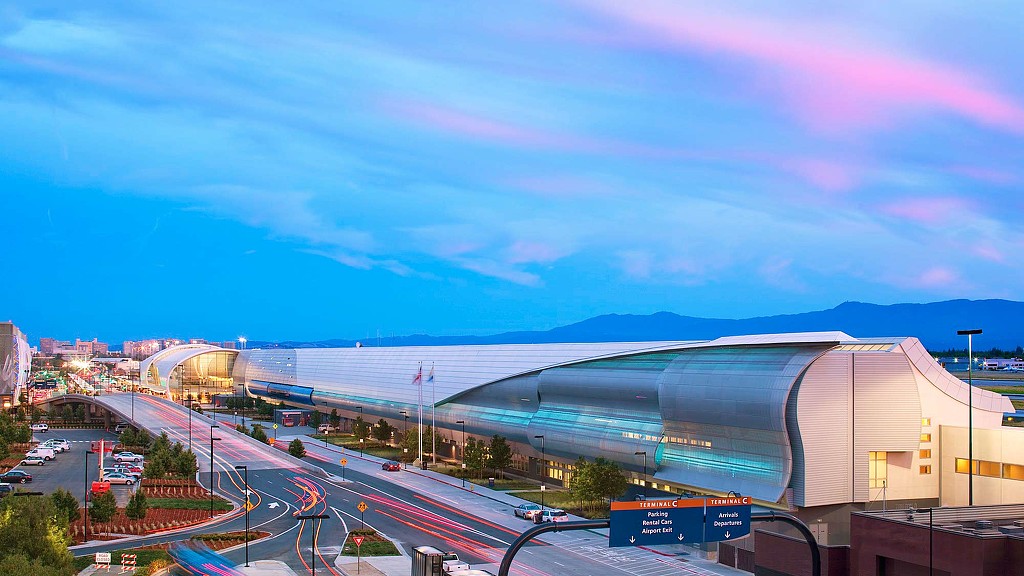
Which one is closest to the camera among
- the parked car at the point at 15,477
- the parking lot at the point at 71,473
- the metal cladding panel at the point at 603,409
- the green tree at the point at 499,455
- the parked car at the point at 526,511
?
the parked car at the point at 526,511

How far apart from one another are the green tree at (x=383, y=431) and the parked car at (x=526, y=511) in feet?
187

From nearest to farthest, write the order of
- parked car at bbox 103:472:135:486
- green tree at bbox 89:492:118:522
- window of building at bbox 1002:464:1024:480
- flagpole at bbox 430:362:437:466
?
1. window of building at bbox 1002:464:1024:480
2. green tree at bbox 89:492:118:522
3. parked car at bbox 103:472:135:486
4. flagpole at bbox 430:362:437:466

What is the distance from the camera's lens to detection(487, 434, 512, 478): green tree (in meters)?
93.6

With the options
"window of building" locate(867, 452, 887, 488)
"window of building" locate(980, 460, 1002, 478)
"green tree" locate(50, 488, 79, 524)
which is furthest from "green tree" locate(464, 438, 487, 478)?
"window of building" locate(980, 460, 1002, 478)

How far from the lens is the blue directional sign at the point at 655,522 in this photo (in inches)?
1139

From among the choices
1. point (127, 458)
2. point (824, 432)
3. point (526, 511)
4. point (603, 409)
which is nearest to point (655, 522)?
point (824, 432)

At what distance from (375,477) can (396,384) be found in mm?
37243

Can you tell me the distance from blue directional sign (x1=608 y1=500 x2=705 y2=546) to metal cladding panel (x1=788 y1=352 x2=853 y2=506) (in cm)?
3276

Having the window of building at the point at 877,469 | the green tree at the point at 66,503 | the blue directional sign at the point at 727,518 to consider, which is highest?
the blue directional sign at the point at 727,518

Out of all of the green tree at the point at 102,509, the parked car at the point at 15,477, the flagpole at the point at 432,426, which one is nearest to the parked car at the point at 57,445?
the parked car at the point at 15,477

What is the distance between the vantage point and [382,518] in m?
Result: 70.9

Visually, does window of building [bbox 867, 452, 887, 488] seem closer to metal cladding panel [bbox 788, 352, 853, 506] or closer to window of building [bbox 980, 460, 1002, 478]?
metal cladding panel [bbox 788, 352, 853, 506]

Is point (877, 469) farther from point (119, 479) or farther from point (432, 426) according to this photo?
point (119, 479)

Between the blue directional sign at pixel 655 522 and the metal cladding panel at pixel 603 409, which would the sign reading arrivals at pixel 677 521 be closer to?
the blue directional sign at pixel 655 522
